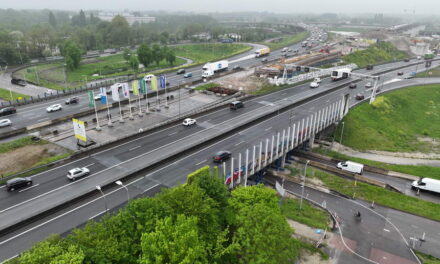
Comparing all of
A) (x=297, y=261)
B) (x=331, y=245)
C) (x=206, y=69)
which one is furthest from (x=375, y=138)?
(x=206, y=69)

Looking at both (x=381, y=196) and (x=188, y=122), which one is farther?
(x=188, y=122)

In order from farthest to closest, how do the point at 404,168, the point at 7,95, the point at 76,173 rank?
the point at 7,95, the point at 404,168, the point at 76,173

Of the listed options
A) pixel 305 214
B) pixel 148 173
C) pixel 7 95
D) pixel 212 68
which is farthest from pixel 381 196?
pixel 7 95

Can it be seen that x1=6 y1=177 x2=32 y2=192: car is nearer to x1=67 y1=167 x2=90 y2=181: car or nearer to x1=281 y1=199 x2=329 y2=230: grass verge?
x1=67 y1=167 x2=90 y2=181: car

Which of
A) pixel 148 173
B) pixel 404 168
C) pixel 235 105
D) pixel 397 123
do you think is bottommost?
pixel 397 123

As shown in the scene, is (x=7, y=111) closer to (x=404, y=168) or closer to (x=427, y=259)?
(x=427, y=259)

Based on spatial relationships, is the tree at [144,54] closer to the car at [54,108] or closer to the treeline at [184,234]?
the car at [54,108]
